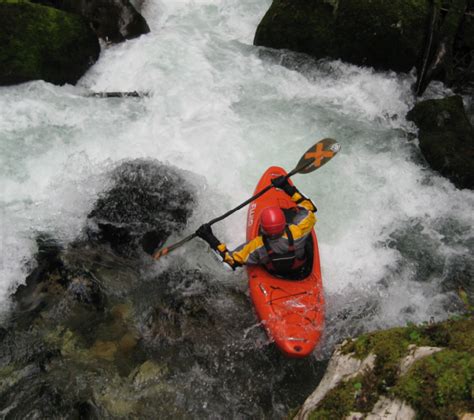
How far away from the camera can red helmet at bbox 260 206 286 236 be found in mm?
4508

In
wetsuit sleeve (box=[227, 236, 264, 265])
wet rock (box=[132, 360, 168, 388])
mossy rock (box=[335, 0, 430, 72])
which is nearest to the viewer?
wet rock (box=[132, 360, 168, 388])

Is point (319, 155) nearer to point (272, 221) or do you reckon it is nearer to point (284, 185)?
point (284, 185)

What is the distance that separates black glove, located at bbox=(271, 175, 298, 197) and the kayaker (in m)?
0.39

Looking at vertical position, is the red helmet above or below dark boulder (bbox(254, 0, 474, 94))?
below

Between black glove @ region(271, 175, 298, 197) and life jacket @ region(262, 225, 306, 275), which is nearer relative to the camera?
life jacket @ region(262, 225, 306, 275)

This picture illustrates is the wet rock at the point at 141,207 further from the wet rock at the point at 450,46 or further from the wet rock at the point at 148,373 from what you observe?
the wet rock at the point at 450,46

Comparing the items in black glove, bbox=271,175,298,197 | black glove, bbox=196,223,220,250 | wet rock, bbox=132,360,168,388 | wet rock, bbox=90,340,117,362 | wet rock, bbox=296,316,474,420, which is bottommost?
wet rock, bbox=132,360,168,388

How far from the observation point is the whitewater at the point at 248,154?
551 centimetres

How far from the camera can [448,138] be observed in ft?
21.9

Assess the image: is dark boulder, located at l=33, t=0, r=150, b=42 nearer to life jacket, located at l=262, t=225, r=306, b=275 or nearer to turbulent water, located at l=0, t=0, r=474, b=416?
turbulent water, located at l=0, t=0, r=474, b=416

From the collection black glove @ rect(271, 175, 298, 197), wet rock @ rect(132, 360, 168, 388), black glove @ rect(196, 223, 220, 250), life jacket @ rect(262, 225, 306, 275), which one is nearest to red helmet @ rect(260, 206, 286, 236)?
life jacket @ rect(262, 225, 306, 275)

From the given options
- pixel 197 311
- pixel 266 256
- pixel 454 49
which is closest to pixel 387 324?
pixel 266 256

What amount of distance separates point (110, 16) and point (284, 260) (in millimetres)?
5684

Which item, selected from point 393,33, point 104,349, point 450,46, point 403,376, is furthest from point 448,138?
point 104,349
